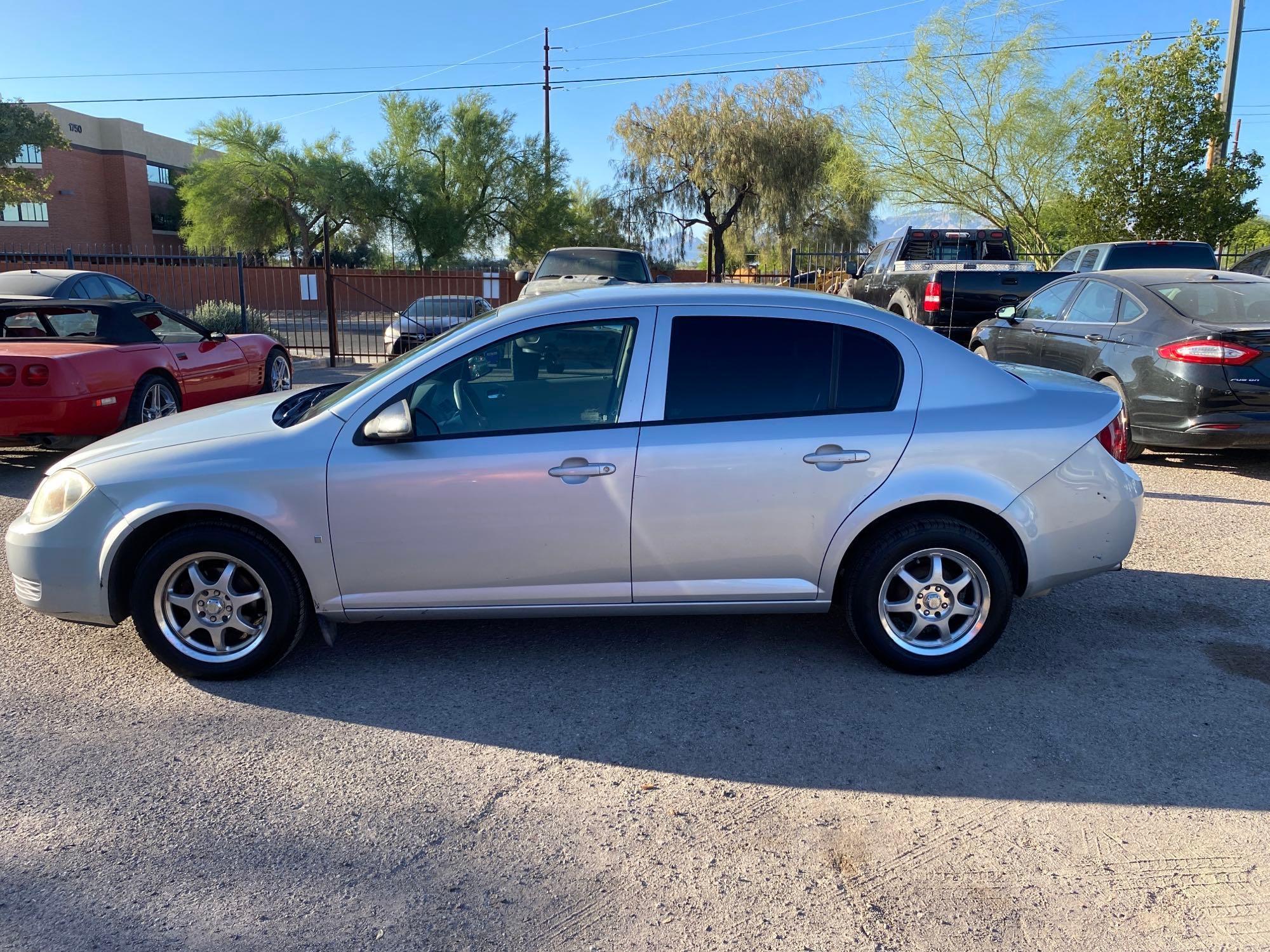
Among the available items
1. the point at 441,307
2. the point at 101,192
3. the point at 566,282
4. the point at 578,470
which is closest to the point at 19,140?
the point at 441,307

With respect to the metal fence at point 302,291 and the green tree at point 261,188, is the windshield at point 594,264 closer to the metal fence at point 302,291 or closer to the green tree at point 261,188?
the metal fence at point 302,291

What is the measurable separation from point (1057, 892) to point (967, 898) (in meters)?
0.27

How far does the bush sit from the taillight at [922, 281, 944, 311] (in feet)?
37.9

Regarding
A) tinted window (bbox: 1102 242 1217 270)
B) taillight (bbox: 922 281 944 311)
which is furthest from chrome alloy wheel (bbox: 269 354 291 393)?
tinted window (bbox: 1102 242 1217 270)

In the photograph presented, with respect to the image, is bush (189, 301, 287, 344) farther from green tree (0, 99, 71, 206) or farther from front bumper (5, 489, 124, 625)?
front bumper (5, 489, 124, 625)

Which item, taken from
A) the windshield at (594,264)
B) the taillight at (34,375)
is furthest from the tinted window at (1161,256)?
the taillight at (34,375)

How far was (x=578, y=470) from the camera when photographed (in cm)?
397

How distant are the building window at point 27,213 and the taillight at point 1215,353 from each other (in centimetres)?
5387

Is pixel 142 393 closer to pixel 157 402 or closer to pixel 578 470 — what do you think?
pixel 157 402

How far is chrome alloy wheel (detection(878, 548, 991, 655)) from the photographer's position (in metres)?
4.18

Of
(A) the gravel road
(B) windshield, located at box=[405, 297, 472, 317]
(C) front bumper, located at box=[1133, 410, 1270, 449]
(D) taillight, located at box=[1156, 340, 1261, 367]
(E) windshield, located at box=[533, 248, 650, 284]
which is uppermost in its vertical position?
(E) windshield, located at box=[533, 248, 650, 284]

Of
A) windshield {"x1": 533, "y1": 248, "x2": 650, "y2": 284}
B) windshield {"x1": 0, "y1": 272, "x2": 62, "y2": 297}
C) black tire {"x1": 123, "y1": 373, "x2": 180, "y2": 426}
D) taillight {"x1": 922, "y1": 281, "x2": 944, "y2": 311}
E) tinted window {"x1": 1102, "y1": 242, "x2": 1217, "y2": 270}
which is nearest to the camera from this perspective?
black tire {"x1": 123, "y1": 373, "x2": 180, "y2": 426}

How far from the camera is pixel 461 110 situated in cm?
4194

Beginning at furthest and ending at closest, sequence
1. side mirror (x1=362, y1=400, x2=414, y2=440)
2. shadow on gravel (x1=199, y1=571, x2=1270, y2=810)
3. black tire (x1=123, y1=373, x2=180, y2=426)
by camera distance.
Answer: black tire (x1=123, y1=373, x2=180, y2=426) < side mirror (x1=362, y1=400, x2=414, y2=440) < shadow on gravel (x1=199, y1=571, x2=1270, y2=810)
